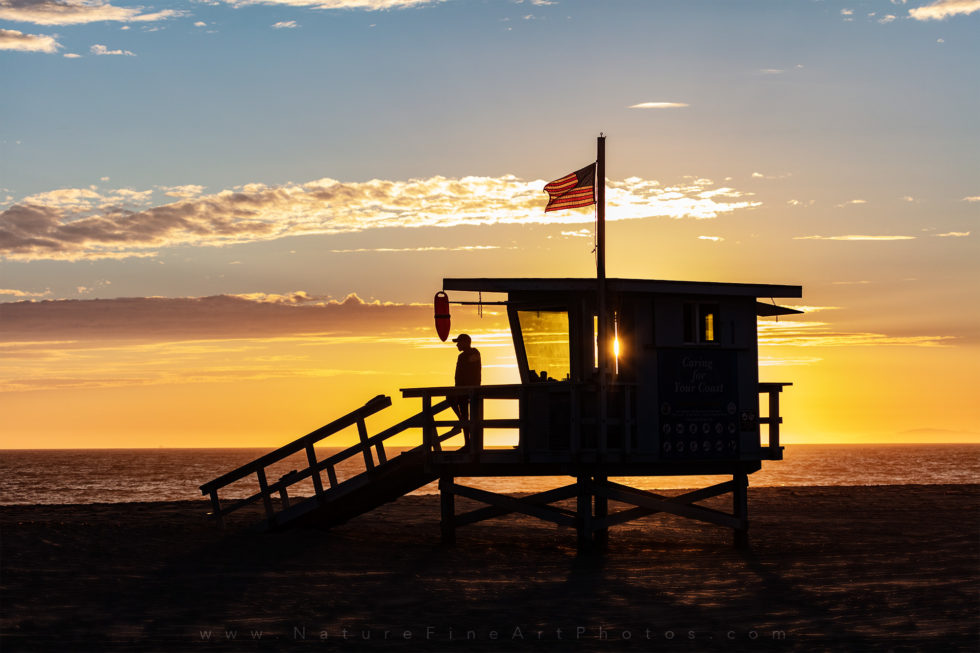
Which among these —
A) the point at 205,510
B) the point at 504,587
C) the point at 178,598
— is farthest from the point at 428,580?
the point at 205,510

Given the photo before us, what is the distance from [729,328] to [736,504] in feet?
11.0

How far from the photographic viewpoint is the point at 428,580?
15180mm

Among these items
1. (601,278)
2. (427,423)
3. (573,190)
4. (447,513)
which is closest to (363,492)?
(447,513)

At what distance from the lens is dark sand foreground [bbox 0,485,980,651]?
1128 centimetres

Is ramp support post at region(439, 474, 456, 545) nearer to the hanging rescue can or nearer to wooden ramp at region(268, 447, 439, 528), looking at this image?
wooden ramp at region(268, 447, 439, 528)

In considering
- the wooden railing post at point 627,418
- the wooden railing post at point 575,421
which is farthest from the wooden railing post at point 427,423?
the wooden railing post at point 627,418

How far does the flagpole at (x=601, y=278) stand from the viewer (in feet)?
59.6

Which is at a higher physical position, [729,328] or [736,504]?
[729,328]

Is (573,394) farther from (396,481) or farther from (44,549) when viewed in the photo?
(44,549)

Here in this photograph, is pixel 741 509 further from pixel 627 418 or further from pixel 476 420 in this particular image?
pixel 476 420

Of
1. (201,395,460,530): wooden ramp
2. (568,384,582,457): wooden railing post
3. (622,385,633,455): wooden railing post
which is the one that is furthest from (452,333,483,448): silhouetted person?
(622,385,633,455): wooden railing post

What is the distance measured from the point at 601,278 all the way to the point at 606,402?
2.12 m

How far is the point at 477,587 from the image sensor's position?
1460 cm

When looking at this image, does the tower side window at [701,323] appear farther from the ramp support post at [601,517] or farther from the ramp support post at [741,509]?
the ramp support post at [601,517]
